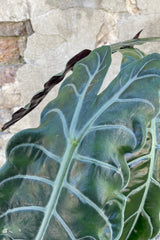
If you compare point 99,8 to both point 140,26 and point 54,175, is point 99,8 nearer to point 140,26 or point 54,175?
point 140,26

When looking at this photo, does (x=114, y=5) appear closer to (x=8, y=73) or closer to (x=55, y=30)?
(x=55, y=30)

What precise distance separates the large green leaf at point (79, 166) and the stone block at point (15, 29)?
115 cm

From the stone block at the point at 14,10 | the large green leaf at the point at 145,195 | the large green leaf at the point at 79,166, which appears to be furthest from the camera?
the stone block at the point at 14,10

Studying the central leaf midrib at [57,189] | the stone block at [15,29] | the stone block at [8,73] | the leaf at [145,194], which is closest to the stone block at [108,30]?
the stone block at [15,29]

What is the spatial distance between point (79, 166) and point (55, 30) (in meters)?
1.19

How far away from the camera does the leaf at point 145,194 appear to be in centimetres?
57

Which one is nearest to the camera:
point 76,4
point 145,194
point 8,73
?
point 145,194

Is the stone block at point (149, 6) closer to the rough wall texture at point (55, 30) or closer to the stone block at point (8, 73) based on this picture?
the rough wall texture at point (55, 30)

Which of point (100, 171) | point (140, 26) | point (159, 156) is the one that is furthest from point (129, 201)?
point (140, 26)

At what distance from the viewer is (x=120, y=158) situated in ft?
1.28

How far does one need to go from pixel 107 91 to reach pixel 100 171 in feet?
0.49

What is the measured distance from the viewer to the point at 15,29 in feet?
4.83

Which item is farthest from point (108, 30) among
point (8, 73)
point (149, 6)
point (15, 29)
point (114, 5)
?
point (8, 73)

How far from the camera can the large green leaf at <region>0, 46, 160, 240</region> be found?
1.26ft
